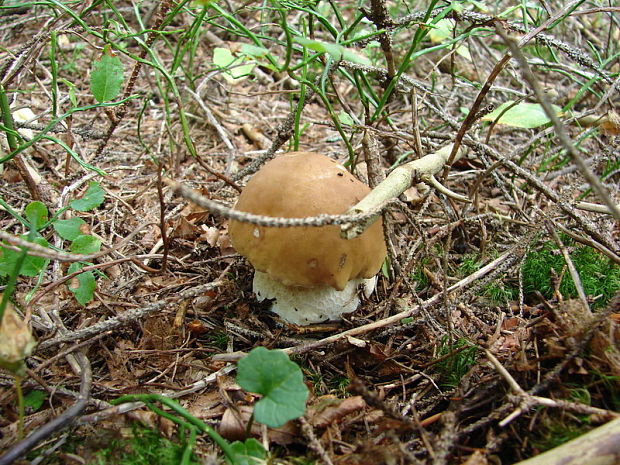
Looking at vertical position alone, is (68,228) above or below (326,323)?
above

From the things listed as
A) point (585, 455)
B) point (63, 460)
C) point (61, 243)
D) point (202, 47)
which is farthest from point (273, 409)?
point (202, 47)

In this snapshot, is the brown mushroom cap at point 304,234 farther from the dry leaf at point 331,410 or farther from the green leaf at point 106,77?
the green leaf at point 106,77

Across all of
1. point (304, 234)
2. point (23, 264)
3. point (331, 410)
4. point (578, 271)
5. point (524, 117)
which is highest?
point (524, 117)

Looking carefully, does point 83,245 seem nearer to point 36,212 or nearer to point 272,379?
point 36,212

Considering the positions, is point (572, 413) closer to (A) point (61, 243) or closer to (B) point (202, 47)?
(A) point (61, 243)

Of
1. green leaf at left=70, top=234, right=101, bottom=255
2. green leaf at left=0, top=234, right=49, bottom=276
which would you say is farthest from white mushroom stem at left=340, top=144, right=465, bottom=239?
green leaf at left=0, top=234, right=49, bottom=276

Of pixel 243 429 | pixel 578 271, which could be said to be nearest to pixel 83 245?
pixel 243 429
